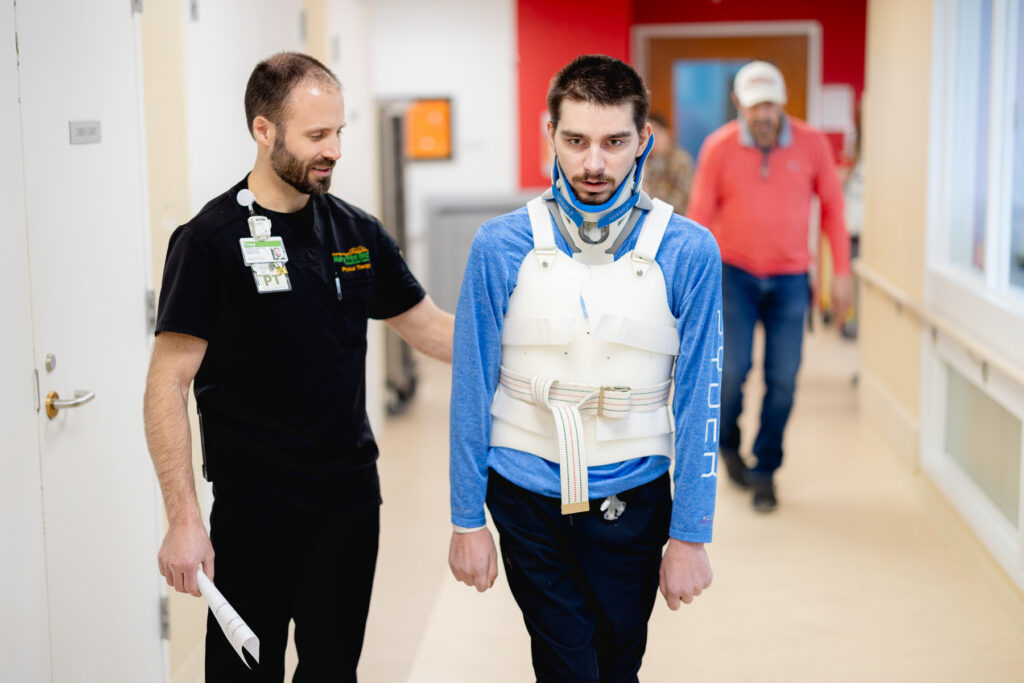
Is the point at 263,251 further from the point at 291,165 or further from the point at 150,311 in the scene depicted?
the point at 150,311

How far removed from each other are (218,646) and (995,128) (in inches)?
113

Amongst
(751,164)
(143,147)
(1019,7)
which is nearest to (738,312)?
(751,164)

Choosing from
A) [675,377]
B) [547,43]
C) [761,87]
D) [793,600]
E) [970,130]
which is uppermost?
[547,43]

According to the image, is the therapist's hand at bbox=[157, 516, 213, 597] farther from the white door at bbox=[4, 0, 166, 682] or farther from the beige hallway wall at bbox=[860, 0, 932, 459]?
the beige hallway wall at bbox=[860, 0, 932, 459]

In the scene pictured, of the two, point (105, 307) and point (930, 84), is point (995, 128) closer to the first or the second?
point (930, 84)

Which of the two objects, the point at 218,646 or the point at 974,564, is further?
the point at 974,564

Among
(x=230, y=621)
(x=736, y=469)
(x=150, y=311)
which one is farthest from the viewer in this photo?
(x=736, y=469)

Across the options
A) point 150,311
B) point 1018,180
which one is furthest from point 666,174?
point 150,311

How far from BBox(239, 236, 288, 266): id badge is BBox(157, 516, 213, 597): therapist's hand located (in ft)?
1.47

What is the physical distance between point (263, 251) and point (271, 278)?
49 millimetres

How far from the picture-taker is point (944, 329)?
4.10 m

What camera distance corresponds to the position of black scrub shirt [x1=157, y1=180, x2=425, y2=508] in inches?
78.8

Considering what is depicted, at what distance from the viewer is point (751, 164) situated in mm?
4398

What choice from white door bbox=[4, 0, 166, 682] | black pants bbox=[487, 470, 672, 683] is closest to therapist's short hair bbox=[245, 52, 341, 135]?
white door bbox=[4, 0, 166, 682]
